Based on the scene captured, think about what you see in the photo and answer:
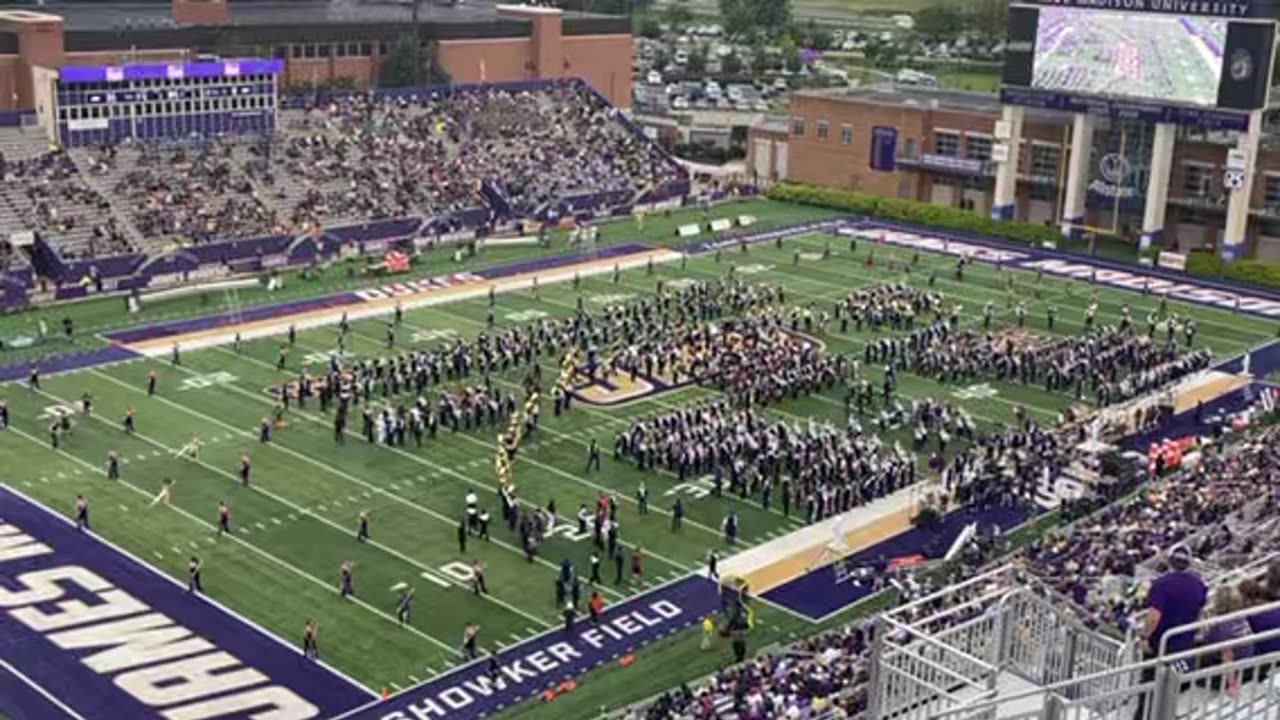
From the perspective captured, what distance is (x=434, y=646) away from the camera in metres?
23.4

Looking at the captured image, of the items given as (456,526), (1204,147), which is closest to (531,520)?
(456,526)

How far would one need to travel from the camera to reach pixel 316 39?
226 feet

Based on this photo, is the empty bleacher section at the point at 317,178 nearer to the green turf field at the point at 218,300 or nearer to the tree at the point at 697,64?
the green turf field at the point at 218,300

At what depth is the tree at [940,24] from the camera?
128 m

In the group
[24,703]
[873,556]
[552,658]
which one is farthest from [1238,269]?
[24,703]

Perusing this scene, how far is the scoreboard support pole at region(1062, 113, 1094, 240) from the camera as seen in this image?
57531mm

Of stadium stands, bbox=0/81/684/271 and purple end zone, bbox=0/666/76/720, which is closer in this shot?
purple end zone, bbox=0/666/76/720

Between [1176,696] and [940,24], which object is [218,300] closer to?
[1176,696]

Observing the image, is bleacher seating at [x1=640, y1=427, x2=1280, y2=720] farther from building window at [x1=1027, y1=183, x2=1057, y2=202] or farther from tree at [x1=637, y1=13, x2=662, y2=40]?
tree at [x1=637, y1=13, x2=662, y2=40]

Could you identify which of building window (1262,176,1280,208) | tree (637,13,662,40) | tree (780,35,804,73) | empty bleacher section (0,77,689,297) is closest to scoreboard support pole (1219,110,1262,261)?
building window (1262,176,1280,208)

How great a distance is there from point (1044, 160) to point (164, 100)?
34.4 m

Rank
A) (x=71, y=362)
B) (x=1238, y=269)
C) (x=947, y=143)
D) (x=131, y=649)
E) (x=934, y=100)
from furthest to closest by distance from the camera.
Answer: (x=934, y=100) < (x=947, y=143) < (x=1238, y=269) < (x=71, y=362) < (x=131, y=649)

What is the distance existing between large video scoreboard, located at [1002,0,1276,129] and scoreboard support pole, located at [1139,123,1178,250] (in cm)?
75

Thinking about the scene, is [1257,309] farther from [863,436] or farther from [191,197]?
[191,197]
